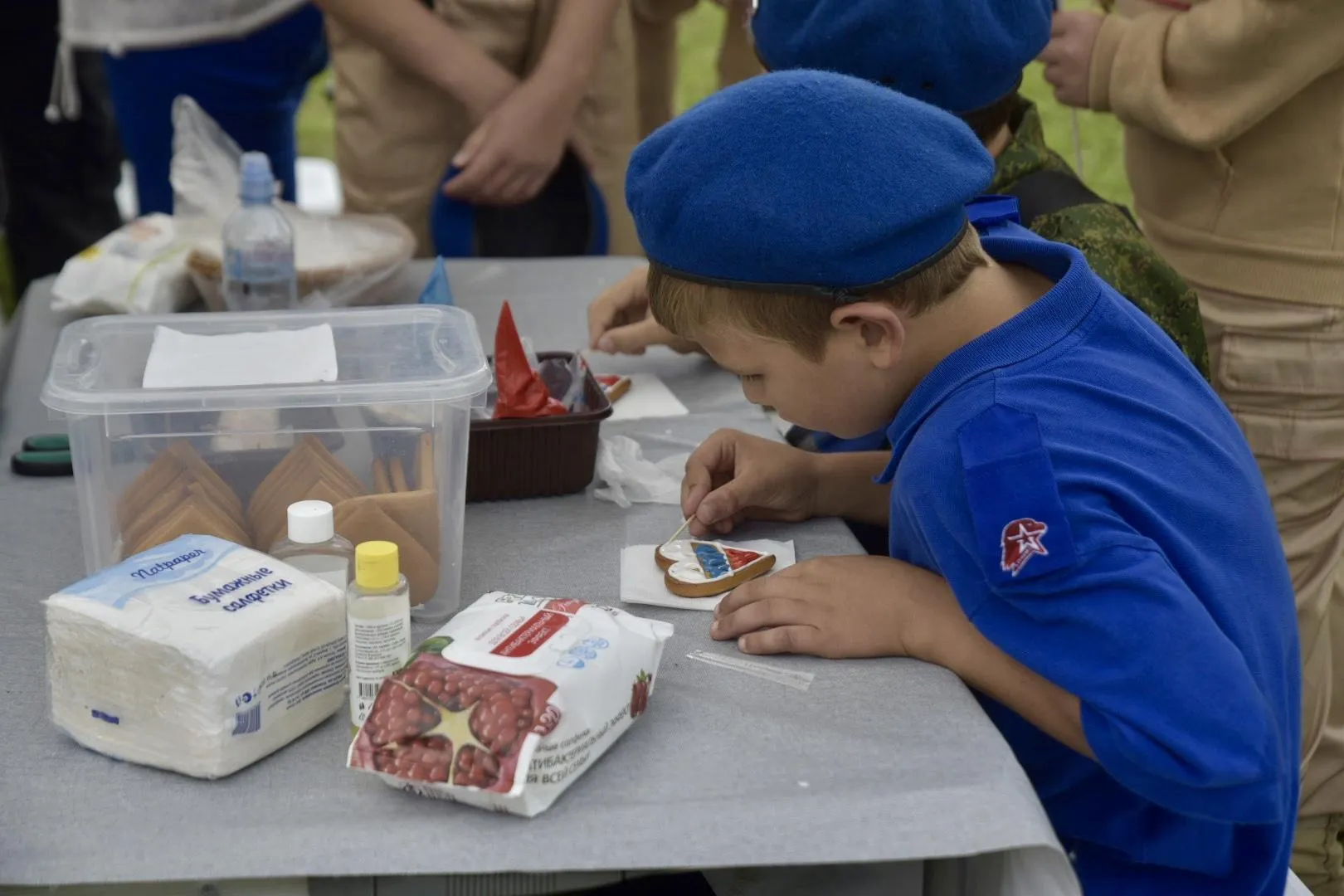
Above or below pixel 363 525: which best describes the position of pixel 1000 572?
above

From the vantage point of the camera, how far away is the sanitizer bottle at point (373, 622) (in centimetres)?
91

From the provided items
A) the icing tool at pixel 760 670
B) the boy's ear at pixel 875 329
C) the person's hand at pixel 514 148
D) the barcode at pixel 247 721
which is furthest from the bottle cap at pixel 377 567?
the person's hand at pixel 514 148

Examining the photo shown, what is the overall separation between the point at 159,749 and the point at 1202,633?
68 centimetres

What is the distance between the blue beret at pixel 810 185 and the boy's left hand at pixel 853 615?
0.75 feet

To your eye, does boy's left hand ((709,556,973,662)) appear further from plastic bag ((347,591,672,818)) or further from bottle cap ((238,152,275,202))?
bottle cap ((238,152,275,202))

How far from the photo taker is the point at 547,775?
84cm

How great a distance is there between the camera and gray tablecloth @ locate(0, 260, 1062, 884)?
82 centimetres

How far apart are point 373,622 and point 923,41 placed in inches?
32.4

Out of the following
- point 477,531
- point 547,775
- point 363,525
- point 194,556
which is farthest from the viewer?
point 477,531

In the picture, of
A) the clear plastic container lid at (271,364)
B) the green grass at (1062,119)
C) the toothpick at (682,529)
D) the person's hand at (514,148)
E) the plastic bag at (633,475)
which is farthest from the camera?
the green grass at (1062,119)

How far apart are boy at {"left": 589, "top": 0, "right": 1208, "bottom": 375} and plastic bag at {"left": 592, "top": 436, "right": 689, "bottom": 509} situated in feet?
1.46

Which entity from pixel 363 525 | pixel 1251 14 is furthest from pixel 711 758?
pixel 1251 14

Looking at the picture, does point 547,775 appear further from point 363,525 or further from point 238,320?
point 238,320

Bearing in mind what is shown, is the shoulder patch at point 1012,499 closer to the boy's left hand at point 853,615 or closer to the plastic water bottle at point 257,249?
the boy's left hand at point 853,615
